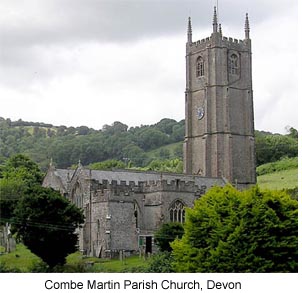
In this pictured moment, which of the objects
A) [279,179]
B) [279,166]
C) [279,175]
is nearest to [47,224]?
[279,179]

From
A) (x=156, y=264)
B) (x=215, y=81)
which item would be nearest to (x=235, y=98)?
(x=215, y=81)

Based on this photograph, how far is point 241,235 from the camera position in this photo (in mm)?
35156

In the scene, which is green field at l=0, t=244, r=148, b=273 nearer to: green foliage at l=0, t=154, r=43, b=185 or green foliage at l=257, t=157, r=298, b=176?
green foliage at l=0, t=154, r=43, b=185

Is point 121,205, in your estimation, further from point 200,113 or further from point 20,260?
point 200,113

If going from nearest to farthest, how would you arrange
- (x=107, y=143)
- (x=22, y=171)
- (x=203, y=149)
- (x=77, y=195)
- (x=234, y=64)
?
(x=77, y=195)
(x=203, y=149)
(x=22, y=171)
(x=234, y=64)
(x=107, y=143)

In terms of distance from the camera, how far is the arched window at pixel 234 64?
83.6 metres

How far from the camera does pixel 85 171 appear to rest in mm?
62688

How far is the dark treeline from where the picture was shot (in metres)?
109

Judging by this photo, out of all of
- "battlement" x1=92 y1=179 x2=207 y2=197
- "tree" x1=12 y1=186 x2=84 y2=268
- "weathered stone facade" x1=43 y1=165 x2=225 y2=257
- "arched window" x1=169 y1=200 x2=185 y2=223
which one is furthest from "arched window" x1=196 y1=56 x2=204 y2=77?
"tree" x1=12 y1=186 x2=84 y2=268

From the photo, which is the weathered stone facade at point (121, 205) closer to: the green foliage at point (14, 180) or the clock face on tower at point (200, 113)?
the green foliage at point (14, 180)

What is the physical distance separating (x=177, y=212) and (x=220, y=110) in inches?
924

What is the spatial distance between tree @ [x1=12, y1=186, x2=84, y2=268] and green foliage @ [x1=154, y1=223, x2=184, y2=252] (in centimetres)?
629

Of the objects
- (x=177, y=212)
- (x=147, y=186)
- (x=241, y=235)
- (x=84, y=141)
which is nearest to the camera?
(x=241, y=235)

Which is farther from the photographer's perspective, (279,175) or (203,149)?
(279,175)
